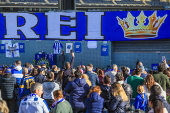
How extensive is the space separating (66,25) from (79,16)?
89 cm

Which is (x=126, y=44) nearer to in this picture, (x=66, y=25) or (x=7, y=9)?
(x=66, y=25)

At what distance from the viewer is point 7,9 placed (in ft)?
165

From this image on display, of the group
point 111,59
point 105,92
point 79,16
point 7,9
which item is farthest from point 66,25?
point 7,9

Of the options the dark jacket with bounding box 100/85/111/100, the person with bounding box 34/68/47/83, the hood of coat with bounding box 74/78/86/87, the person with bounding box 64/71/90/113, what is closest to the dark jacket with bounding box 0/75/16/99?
the person with bounding box 34/68/47/83

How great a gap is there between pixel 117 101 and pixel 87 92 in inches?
73.0

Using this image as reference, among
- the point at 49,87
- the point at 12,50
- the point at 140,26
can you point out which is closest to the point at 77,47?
the point at 140,26

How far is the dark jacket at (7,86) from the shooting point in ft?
42.6

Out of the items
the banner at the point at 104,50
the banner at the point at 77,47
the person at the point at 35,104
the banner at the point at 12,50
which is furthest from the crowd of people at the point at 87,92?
the banner at the point at 12,50

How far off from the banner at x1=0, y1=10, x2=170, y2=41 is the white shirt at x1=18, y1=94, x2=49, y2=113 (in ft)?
46.5

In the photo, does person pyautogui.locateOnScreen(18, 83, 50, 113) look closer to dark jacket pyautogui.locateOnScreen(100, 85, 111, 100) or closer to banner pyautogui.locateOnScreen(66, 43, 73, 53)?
dark jacket pyautogui.locateOnScreen(100, 85, 111, 100)

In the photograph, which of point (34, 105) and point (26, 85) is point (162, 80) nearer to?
point (26, 85)

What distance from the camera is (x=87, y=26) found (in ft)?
75.3

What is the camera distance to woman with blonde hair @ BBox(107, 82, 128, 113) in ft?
31.1

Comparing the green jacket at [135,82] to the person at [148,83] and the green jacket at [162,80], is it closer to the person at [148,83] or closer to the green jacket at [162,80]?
the green jacket at [162,80]
